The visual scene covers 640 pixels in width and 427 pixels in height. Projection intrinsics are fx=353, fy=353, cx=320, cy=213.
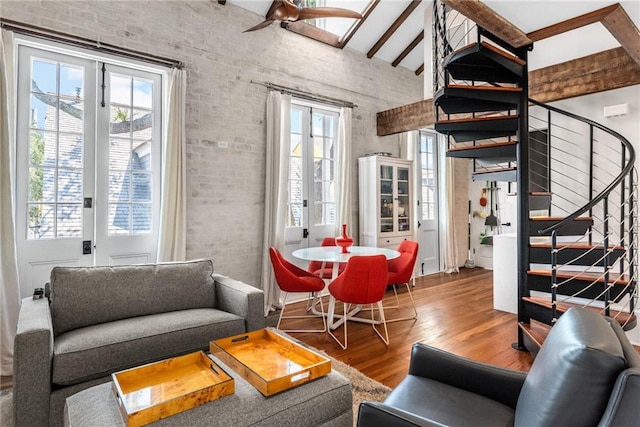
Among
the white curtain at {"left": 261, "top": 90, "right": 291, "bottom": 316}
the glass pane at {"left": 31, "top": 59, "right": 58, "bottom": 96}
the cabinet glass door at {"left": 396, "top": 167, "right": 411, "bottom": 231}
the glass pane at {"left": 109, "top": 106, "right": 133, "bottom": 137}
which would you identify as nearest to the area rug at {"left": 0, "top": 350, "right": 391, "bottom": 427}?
the white curtain at {"left": 261, "top": 90, "right": 291, "bottom": 316}

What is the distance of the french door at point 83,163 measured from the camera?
10.1ft

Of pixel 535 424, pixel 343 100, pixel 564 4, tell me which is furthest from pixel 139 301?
pixel 564 4

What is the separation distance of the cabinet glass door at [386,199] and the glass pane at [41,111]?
13.0 ft

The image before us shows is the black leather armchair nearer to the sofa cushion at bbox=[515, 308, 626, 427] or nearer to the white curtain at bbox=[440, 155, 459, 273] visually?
the sofa cushion at bbox=[515, 308, 626, 427]

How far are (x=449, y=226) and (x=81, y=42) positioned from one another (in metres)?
6.03

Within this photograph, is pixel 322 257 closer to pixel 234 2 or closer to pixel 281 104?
pixel 281 104

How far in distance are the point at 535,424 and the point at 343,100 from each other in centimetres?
487

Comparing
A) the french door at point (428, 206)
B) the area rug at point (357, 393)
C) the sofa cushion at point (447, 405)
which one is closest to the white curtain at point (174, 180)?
the area rug at point (357, 393)

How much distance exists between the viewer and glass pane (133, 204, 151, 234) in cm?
361

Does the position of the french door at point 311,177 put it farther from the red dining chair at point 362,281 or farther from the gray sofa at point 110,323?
the gray sofa at point 110,323

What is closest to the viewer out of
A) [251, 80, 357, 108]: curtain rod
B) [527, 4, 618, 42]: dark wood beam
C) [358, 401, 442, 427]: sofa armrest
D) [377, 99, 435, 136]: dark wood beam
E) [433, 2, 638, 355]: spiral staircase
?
[358, 401, 442, 427]: sofa armrest

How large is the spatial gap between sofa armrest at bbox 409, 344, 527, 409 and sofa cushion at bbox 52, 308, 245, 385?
1.41m

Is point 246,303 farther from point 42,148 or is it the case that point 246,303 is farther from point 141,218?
point 42,148

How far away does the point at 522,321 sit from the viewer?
316cm
